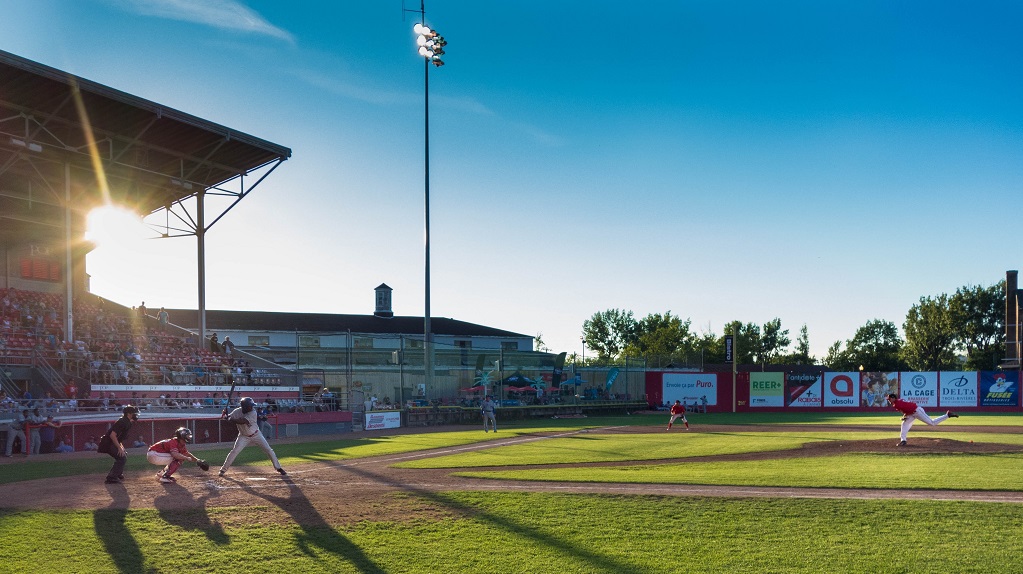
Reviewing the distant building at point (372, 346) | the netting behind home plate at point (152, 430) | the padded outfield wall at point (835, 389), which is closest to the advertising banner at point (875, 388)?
the padded outfield wall at point (835, 389)

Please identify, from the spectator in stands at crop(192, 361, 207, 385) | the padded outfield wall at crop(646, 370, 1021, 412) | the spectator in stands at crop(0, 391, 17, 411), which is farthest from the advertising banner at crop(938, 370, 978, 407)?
the spectator in stands at crop(0, 391, 17, 411)

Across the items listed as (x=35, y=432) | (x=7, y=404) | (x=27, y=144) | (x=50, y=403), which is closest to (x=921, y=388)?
(x=50, y=403)

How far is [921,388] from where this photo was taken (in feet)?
169

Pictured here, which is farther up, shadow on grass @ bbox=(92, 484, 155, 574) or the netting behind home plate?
shadow on grass @ bbox=(92, 484, 155, 574)

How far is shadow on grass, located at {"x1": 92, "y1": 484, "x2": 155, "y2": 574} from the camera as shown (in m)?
8.30

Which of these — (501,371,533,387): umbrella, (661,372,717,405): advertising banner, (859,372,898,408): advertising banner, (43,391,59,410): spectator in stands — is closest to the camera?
(43,391,59,410): spectator in stands

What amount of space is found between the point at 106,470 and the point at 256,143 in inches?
750

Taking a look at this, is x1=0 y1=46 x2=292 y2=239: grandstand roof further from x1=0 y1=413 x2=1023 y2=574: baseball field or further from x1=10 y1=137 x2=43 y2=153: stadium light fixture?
x1=0 y1=413 x2=1023 y2=574: baseball field

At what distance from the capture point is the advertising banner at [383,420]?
1349 inches

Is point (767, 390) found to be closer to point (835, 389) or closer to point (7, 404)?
point (835, 389)

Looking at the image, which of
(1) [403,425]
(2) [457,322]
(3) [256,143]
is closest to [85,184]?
(3) [256,143]

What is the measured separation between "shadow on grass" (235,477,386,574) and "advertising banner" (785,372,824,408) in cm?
4708

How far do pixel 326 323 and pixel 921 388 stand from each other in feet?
163

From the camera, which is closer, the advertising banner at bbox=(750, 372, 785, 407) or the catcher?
the catcher
